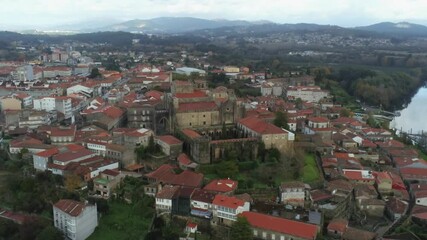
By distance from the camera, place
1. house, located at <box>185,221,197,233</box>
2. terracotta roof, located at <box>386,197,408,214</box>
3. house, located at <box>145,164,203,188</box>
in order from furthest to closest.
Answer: terracotta roof, located at <box>386,197,408,214</box>
house, located at <box>145,164,203,188</box>
house, located at <box>185,221,197,233</box>

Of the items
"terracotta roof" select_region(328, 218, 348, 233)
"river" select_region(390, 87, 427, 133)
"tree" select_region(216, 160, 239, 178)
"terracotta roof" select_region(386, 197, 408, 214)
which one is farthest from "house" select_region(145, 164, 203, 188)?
"river" select_region(390, 87, 427, 133)

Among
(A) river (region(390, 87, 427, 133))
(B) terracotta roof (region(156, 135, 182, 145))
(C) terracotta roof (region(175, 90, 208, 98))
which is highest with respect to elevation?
(C) terracotta roof (region(175, 90, 208, 98))

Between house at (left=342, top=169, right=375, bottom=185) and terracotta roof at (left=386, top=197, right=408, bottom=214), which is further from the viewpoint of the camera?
house at (left=342, top=169, right=375, bottom=185)

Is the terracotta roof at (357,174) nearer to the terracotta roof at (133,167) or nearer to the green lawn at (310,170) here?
the green lawn at (310,170)

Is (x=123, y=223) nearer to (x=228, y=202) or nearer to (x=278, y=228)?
(x=228, y=202)

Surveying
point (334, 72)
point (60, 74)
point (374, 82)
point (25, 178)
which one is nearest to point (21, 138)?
point (25, 178)

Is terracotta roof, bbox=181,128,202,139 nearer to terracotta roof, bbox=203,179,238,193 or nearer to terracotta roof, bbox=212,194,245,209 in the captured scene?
terracotta roof, bbox=203,179,238,193
